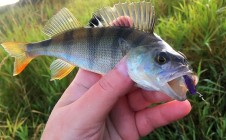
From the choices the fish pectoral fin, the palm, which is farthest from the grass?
the fish pectoral fin

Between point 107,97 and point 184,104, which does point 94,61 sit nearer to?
point 107,97

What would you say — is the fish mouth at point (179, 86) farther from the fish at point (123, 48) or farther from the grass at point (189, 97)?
the grass at point (189, 97)

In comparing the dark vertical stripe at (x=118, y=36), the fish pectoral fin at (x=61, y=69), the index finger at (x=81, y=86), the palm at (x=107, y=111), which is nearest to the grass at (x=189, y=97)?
the palm at (x=107, y=111)

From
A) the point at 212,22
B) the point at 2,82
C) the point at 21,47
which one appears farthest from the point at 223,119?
the point at 2,82

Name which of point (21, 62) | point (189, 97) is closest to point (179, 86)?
point (21, 62)

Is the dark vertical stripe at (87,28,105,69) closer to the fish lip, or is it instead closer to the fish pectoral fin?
the fish pectoral fin
